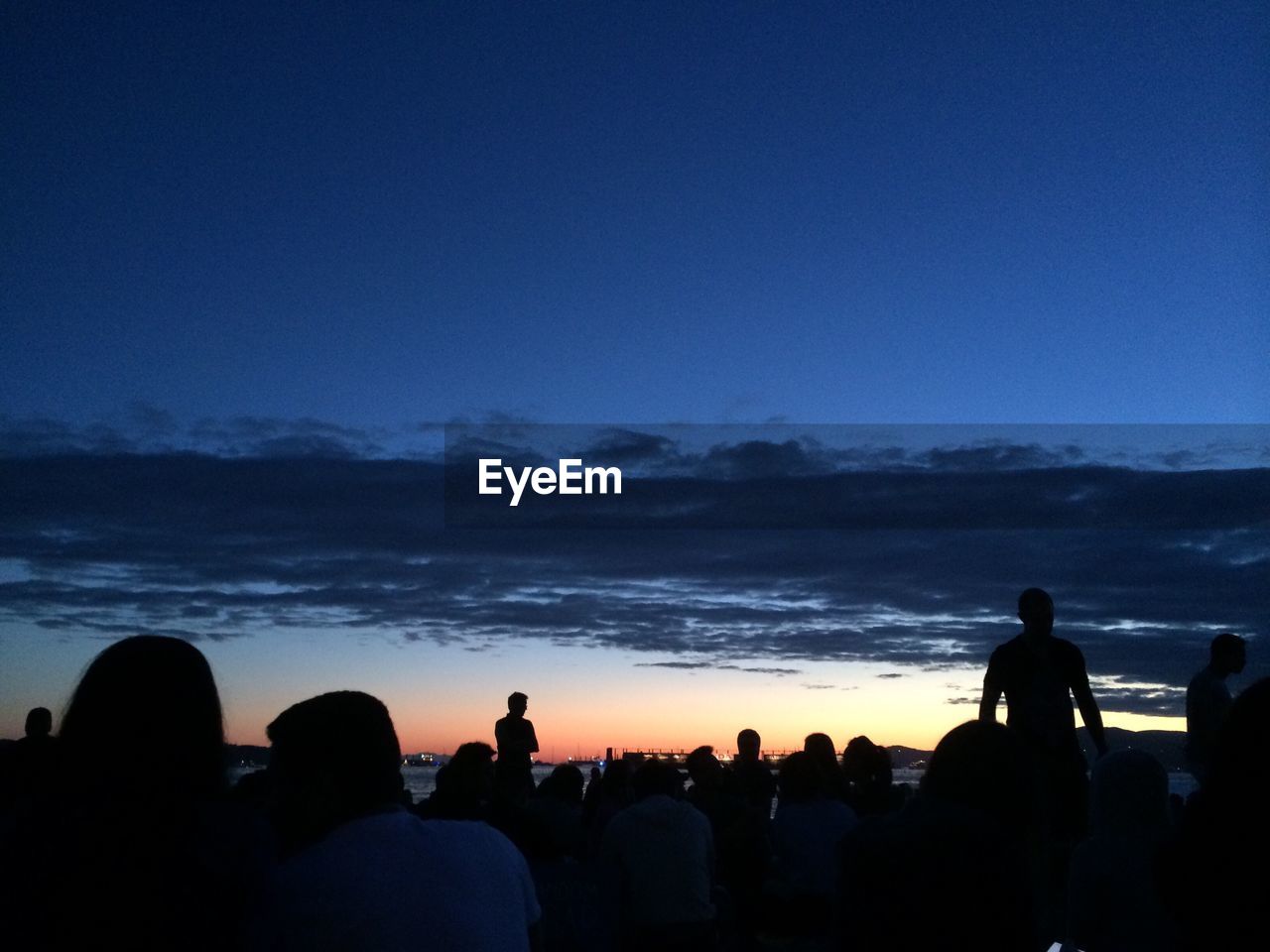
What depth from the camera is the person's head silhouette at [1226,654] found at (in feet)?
25.2

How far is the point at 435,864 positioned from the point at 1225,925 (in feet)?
5.79

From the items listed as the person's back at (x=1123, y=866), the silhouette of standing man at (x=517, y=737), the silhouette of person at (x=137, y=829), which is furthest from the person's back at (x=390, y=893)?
the silhouette of standing man at (x=517, y=737)

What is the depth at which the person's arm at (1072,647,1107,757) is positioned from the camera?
716 centimetres

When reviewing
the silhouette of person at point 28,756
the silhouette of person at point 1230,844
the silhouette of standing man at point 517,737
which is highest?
the silhouette of person at point 1230,844

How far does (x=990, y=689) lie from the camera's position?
736 cm

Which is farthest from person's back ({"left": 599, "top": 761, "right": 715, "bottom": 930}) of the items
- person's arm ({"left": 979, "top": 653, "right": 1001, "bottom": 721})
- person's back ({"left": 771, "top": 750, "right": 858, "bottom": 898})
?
person's arm ({"left": 979, "top": 653, "right": 1001, "bottom": 721})

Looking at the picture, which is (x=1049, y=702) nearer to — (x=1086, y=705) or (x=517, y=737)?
(x=1086, y=705)

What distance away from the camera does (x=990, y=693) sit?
737cm

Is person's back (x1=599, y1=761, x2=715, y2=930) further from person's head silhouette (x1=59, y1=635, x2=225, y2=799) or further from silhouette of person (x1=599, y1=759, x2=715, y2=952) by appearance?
person's head silhouette (x1=59, y1=635, x2=225, y2=799)

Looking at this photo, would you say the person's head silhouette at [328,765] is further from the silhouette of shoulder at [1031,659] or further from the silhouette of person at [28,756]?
the silhouette of shoulder at [1031,659]

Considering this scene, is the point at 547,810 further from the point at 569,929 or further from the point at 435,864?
the point at 435,864

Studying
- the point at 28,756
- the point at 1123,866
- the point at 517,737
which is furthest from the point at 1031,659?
the point at 28,756

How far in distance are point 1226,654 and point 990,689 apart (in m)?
1.68

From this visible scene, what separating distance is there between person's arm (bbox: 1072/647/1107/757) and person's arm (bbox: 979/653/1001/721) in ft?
1.47
